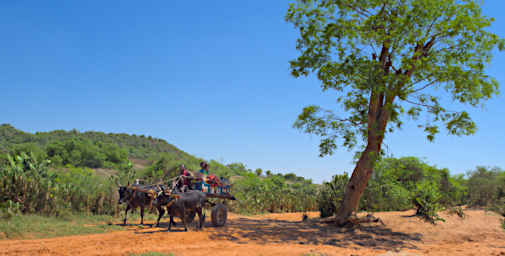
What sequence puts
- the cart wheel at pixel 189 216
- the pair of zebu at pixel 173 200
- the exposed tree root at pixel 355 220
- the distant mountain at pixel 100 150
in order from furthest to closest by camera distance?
the distant mountain at pixel 100 150 → the exposed tree root at pixel 355 220 → the cart wheel at pixel 189 216 → the pair of zebu at pixel 173 200

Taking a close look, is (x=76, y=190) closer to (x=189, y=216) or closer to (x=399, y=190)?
(x=189, y=216)

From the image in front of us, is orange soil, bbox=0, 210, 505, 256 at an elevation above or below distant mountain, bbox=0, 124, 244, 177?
below

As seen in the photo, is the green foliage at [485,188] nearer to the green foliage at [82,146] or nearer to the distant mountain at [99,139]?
the green foliage at [82,146]

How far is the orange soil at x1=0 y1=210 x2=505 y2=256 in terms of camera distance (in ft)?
27.4

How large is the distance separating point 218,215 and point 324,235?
11.9 ft

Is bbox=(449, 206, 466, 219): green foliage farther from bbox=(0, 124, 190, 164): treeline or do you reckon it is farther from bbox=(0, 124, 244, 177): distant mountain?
bbox=(0, 124, 190, 164): treeline

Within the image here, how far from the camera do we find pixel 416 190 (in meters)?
13.5

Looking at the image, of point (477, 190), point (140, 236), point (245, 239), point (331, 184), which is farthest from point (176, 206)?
point (477, 190)

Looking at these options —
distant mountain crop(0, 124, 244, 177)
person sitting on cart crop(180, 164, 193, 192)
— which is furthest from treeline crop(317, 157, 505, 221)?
distant mountain crop(0, 124, 244, 177)

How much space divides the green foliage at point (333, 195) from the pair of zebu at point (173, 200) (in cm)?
569

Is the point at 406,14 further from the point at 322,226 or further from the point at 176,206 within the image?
the point at 176,206

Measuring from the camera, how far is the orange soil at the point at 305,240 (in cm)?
836

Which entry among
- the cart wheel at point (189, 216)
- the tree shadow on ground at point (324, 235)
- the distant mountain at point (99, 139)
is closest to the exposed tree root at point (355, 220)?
the tree shadow on ground at point (324, 235)

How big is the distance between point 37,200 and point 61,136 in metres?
48.0
